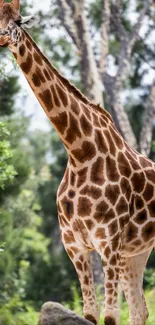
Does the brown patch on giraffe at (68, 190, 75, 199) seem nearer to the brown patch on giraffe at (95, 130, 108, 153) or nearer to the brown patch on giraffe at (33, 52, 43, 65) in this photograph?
the brown patch on giraffe at (95, 130, 108, 153)

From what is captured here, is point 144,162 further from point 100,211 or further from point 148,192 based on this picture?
point 100,211

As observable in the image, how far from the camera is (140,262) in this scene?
764 cm

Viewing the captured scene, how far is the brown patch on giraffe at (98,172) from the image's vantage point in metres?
6.75

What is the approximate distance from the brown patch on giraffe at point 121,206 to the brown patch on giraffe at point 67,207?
1.31 feet

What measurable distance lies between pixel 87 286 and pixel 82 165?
1.06 metres

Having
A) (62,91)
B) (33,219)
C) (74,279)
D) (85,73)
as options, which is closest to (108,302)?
(62,91)

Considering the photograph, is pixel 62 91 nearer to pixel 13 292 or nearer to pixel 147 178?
pixel 147 178

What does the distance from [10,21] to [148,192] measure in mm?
1947

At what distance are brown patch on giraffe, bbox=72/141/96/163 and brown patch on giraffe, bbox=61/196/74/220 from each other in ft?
1.19

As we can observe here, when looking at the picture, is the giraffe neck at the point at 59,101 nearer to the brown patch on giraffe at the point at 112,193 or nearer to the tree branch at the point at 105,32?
the brown patch on giraffe at the point at 112,193

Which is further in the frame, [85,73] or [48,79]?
[85,73]

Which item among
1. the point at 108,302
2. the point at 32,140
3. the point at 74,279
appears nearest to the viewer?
the point at 108,302

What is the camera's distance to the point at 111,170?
684cm

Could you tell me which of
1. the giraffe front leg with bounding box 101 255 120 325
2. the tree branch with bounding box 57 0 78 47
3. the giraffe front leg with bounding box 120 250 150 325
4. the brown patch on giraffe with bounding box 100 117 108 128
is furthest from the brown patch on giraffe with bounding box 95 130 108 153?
the tree branch with bounding box 57 0 78 47
